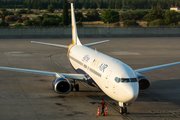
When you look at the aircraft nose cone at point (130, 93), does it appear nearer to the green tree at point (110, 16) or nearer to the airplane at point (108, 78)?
the airplane at point (108, 78)

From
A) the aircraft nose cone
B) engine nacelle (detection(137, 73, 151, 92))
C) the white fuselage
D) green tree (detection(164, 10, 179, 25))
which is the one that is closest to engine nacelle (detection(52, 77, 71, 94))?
the white fuselage

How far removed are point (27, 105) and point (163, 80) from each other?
1846 cm

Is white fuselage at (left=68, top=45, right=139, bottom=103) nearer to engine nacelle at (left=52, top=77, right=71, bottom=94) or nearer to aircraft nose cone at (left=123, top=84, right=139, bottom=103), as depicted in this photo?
aircraft nose cone at (left=123, top=84, right=139, bottom=103)

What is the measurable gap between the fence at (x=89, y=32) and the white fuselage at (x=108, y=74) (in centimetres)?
6887

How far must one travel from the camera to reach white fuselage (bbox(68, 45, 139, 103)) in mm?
18922

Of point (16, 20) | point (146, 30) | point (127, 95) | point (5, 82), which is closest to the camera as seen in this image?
point (127, 95)

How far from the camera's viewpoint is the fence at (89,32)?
93562mm

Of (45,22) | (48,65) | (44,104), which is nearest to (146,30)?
(45,22)

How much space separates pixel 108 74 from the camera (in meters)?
20.9

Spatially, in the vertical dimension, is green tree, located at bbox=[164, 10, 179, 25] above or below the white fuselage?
above

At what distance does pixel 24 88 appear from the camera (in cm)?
2844

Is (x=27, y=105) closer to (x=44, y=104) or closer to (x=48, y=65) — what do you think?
(x=44, y=104)

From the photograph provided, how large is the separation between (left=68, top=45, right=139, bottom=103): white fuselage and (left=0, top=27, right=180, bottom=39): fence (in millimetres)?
68866

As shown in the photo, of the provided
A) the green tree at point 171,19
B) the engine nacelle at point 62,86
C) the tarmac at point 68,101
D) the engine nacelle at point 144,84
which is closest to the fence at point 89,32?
the green tree at point 171,19
